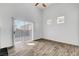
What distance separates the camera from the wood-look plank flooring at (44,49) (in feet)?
3.44

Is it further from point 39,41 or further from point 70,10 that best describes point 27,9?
point 70,10

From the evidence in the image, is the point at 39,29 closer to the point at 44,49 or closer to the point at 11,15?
the point at 44,49

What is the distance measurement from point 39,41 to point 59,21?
41 centimetres

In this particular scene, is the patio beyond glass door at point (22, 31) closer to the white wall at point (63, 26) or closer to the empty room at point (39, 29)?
the empty room at point (39, 29)

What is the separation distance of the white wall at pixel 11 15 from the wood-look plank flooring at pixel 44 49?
0.11 m

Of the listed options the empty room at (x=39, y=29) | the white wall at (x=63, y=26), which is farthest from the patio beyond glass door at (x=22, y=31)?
the white wall at (x=63, y=26)

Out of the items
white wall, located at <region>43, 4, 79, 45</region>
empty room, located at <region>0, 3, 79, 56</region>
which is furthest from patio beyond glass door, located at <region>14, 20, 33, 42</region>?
white wall, located at <region>43, 4, 79, 45</region>

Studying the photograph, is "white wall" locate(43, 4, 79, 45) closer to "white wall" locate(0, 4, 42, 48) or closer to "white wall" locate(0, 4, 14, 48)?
"white wall" locate(0, 4, 42, 48)

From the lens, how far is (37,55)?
1035 mm

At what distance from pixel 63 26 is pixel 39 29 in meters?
0.35

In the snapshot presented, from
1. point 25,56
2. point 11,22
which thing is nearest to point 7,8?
point 11,22

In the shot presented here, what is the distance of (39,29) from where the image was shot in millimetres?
1170

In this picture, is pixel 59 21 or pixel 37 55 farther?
pixel 59 21

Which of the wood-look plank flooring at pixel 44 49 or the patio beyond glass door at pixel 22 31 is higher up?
the patio beyond glass door at pixel 22 31
